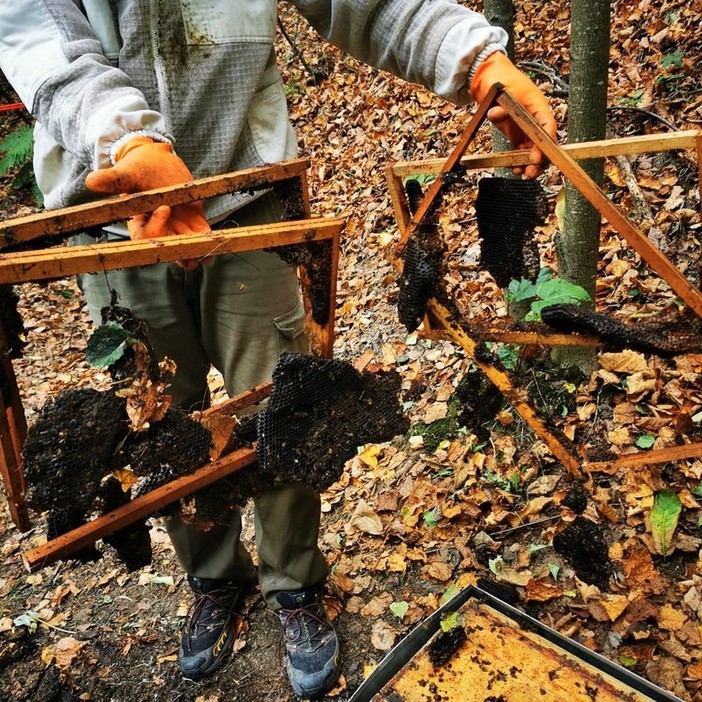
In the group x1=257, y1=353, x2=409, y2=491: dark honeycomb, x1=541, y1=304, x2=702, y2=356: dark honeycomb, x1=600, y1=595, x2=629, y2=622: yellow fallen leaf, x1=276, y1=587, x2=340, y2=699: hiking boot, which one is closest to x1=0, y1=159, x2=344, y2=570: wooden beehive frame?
x1=257, y1=353, x2=409, y2=491: dark honeycomb

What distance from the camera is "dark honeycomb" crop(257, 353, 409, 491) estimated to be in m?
1.74

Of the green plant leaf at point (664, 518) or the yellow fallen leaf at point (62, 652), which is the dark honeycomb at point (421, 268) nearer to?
the green plant leaf at point (664, 518)

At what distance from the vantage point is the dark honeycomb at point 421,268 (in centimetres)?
183

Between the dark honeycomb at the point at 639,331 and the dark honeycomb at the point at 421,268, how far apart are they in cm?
36

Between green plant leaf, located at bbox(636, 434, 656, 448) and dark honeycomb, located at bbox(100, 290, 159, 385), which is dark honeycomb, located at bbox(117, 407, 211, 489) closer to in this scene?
dark honeycomb, located at bbox(100, 290, 159, 385)

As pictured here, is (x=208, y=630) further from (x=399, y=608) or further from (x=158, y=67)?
(x=158, y=67)

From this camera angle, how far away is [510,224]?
194cm

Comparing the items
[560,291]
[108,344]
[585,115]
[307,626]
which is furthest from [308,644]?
[585,115]

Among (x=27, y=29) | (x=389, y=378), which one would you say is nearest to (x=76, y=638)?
(x=389, y=378)

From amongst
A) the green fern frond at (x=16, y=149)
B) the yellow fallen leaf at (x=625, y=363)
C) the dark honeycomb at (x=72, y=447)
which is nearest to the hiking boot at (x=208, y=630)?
the dark honeycomb at (x=72, y=447)

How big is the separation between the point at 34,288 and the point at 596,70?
7.55 meters

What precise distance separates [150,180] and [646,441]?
2.57m

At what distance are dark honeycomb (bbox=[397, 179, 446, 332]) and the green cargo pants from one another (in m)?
0.68

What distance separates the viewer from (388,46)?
222 centimetres
